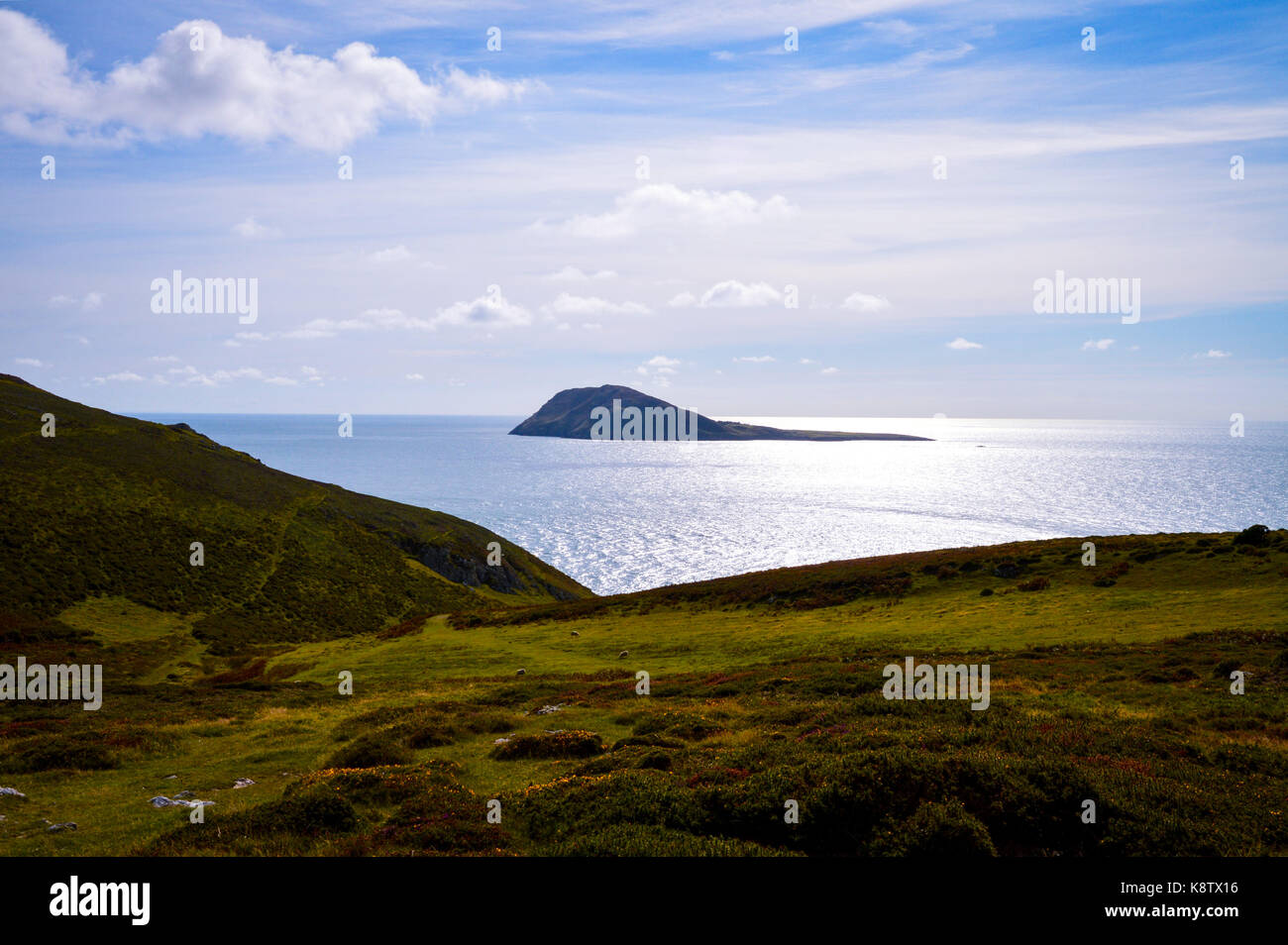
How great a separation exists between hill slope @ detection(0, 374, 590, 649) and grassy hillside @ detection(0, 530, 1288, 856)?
1511cm

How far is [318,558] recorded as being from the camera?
294 ft

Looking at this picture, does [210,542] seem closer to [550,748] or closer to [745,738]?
[550,748]

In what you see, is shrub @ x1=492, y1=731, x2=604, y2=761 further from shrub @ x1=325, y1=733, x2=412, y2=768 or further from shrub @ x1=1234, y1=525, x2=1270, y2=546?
shrub @ x1=1234, y1=525, x2=1270, y2=546

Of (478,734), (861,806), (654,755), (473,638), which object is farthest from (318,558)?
(861,806)

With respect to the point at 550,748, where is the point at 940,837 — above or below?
above

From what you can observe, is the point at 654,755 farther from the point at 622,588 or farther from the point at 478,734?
the point at 622,588

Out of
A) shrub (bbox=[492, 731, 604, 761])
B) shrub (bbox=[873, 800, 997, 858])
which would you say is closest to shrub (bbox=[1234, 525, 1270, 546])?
shrub (bbox=[492, 731, 604, 761])

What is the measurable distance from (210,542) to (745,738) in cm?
7951

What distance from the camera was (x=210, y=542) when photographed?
81.1m

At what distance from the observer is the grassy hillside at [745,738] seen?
13.2 meters
